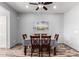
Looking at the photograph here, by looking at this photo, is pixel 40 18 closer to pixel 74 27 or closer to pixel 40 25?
pixel 40 25

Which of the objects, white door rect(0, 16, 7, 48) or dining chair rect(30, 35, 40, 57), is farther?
white door rect(0, 16, 7, 48)

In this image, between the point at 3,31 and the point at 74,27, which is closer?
the point at 74,27

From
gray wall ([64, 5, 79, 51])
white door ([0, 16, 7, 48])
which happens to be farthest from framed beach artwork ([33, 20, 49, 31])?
white door ([0, 16, 7, 48])

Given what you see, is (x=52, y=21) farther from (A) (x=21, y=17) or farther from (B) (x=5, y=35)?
(B) (x=5, y=35)

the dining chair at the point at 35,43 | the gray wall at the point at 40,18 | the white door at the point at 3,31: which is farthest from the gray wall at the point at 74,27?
the white door at the point at 3,31

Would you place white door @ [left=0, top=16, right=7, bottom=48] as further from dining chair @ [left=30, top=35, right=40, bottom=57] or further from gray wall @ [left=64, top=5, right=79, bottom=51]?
gray wall @ [left=64, top=5, right=79, bottom=51]

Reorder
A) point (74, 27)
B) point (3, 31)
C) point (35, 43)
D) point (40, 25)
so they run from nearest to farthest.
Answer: point (35, 43)
point (74, 27)
point (3, 31)
point (40, 25)

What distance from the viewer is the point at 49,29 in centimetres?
841

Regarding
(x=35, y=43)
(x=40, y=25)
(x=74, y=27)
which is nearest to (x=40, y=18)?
(x=40, y=25)

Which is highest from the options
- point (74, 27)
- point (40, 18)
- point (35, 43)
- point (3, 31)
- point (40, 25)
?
point (40, 18)

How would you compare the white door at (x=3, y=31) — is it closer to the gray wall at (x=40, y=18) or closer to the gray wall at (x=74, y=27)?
the gray wall at (x=40, y=18)

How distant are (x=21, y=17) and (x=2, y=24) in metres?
2.16

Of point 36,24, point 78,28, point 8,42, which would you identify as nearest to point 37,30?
point 36,24

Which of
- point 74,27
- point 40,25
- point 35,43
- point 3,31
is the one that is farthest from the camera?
point 40,25
